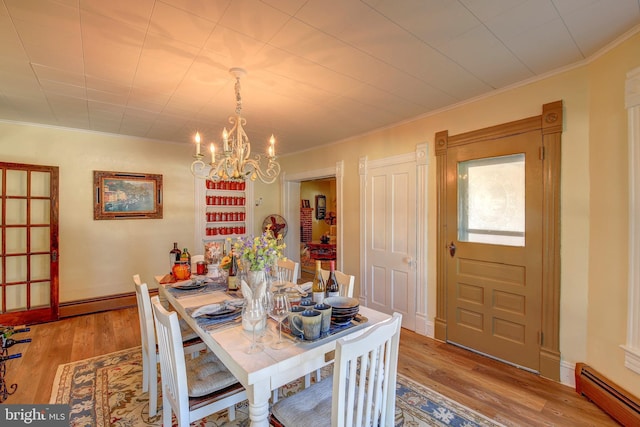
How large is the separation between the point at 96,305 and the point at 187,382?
3.41 meters

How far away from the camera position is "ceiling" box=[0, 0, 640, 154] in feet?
5.05

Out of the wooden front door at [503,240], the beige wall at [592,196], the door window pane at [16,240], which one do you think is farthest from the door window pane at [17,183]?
the beige wall at [592,196]

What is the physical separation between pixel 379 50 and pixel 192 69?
1405 millimetres

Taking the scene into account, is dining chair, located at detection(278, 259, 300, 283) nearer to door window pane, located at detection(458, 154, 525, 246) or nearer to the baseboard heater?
door window pane, located at detection(458, 154, 525, 246)

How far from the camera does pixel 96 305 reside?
3.97 metres

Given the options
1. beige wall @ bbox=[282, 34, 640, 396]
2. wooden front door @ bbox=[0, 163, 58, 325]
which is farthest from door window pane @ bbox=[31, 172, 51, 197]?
beige wall @ bbox=[282, 34, 640, 396]

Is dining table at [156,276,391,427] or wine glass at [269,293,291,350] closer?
dining table at [156,276,391,427]

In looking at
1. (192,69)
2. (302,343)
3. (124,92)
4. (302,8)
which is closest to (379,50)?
(302,8)

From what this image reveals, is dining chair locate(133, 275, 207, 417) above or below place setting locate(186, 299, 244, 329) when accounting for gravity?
below

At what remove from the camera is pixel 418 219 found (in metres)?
3.26

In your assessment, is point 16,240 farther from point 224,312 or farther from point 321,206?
point 321,206

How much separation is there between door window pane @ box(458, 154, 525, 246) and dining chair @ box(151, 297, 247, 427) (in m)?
2.50

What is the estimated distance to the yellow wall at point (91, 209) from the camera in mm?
3697

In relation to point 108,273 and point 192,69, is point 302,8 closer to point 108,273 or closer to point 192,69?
point 192,69
